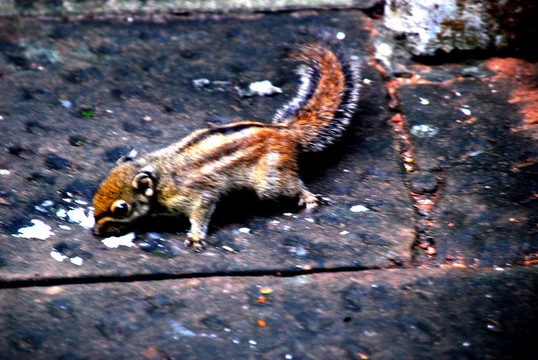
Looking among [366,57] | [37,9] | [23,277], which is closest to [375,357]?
[23,277]

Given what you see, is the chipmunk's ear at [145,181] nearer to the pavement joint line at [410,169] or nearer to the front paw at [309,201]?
the front paw at [309,201]

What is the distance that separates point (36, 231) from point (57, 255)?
28cm

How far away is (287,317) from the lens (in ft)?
11.2

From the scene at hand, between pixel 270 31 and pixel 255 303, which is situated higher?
pixel 270 31

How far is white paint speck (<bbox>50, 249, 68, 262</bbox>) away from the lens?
369cm

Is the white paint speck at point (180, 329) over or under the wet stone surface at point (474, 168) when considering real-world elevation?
under

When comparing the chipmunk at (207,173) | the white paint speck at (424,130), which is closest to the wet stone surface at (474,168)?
the white paint speck at (424,130)

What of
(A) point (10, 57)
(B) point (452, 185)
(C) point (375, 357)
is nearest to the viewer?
(C) point (375, 357)

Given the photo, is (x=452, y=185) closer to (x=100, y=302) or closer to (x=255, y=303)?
(x=255, y=303)

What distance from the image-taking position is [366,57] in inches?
232

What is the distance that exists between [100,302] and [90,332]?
0.80ft

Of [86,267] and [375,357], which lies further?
[86,267]

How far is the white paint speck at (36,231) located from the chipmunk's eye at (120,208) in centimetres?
44

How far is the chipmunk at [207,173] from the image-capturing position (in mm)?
3924
